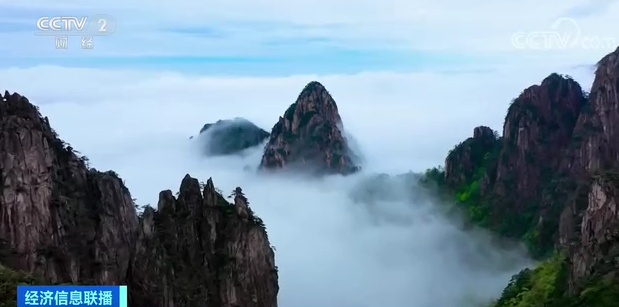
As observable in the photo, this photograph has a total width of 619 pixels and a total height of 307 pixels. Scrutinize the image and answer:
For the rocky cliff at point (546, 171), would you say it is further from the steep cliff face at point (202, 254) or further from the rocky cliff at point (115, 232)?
the rocky cliff at point (115, 232)

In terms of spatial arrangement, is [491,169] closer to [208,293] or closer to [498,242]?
[498,242]

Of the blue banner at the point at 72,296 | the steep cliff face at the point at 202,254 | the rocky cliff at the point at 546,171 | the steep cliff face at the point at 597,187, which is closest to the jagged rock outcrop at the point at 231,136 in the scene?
the rocky cliff at the point at 546,171

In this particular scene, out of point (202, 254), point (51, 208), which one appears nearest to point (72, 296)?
point (51, 208)

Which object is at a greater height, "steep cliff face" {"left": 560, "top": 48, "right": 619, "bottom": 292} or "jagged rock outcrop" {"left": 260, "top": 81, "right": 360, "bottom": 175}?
"jagged rock outcrop" {"left": 260, "top": 81, "right": 360, "bottom": 175}

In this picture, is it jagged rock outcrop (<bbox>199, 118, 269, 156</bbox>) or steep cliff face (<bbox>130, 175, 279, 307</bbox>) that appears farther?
jagged rock outcrop (<bbox>199, 118, 269, 156</bbox>)

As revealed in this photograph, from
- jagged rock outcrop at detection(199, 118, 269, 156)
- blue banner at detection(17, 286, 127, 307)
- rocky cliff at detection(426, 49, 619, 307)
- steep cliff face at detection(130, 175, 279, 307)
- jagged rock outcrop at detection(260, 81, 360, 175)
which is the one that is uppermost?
jagged rock outcrop at detection(199, 118, 269, 156)

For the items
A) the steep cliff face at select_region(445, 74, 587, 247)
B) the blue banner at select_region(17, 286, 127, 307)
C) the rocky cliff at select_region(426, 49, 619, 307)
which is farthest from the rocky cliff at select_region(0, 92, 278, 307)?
the steep cliff face at select_region(445, 74, 587, 247)

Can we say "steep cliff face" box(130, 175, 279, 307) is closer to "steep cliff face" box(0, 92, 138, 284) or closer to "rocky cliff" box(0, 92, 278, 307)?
"rocky cliff" box(0, 92, 278, 307)

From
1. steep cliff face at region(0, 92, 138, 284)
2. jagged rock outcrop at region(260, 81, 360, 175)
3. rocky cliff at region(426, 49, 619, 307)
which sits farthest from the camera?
jagged rock outcrop at region(260, 81, 360, 175)
